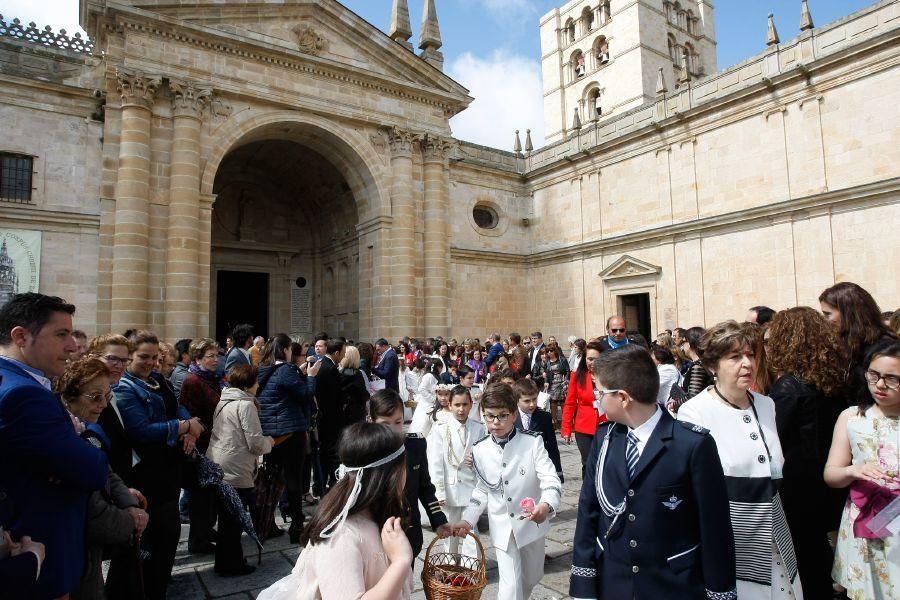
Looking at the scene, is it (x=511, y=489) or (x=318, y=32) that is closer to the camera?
(x=511, y=489)

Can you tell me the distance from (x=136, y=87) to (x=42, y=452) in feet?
45.9

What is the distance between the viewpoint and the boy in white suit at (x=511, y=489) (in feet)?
11.2

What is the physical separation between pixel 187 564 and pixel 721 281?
15593mm

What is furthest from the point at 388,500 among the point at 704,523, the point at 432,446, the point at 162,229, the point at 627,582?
the point at 162,229

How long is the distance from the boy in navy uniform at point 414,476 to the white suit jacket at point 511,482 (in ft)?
1.19

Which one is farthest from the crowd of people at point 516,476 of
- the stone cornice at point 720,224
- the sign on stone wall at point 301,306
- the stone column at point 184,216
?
the sign on stone wall at point 301,306

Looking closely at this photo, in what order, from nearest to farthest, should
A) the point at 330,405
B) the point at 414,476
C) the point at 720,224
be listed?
the point at 414,476 → the point at 330,405 → the point at 720,224

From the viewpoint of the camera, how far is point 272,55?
15398 millimetres

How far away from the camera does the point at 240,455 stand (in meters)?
4.54

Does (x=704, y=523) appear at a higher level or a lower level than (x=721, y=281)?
lower

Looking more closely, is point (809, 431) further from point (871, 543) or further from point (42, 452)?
point (42, 452)

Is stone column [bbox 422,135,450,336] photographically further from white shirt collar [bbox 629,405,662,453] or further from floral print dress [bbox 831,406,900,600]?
white shirt collar [bbox 629,405,662,453]

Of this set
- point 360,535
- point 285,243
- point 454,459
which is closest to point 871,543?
point 360,535

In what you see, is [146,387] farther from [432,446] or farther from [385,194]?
[385,194]
